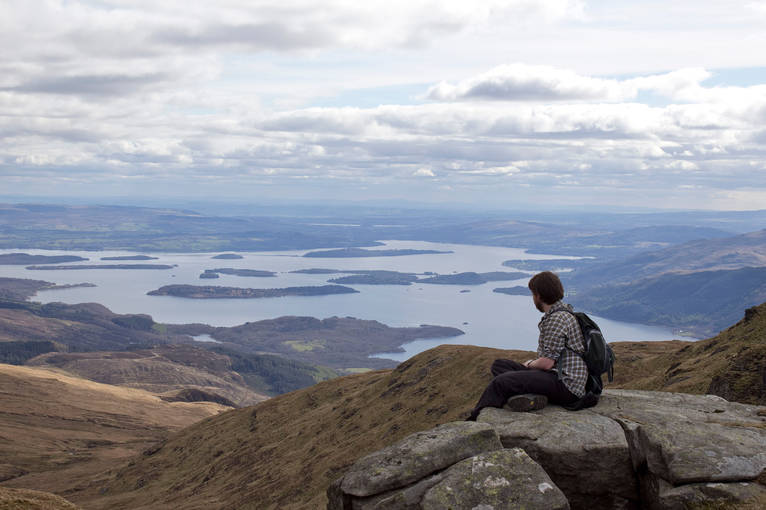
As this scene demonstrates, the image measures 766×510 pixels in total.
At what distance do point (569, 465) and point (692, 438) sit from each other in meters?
3.01

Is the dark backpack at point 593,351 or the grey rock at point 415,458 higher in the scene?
the dark backpack at point 593,351

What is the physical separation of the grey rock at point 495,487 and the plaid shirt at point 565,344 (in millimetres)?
3480

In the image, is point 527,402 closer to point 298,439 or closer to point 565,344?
point 565,344

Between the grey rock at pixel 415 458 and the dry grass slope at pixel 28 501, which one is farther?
the dry grass slope at pixel 28 501

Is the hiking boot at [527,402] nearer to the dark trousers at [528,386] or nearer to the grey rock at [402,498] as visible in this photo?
the dark trousers at [528,386]

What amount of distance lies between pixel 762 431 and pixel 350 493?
10.4 m

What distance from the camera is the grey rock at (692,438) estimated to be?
46.0 ft

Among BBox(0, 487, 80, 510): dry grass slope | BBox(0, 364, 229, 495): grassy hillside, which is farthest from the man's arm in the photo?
BBox(0, 364, 229, 495): grassy hillside

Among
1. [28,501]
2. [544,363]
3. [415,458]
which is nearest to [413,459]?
[415,458]

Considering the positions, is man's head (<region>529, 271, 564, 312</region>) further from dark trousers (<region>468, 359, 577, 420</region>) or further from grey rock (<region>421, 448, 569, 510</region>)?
grey rock (<region>421, 448, 569, 510</region>)

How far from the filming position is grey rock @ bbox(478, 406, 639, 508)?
50.3ft

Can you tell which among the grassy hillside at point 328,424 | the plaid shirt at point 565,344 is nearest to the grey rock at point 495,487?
the plaid shirt at point 565,344

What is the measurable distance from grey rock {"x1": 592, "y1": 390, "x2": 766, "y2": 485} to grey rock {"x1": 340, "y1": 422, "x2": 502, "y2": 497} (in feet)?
12.2

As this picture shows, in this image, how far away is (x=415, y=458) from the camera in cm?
1459
